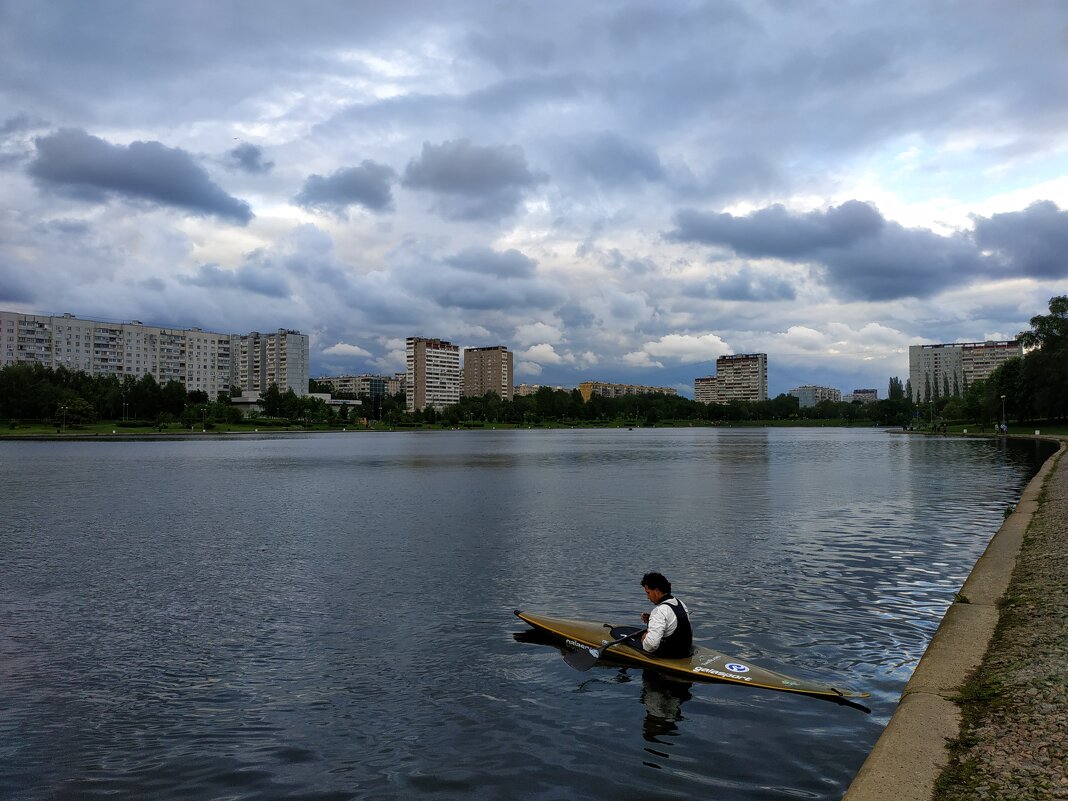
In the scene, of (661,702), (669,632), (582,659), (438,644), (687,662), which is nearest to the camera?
(661,702)

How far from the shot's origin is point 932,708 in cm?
892

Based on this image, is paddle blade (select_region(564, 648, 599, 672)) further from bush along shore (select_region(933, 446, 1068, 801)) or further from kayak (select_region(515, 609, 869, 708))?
bush along shore (select_region(933, 446, 1068, 801))

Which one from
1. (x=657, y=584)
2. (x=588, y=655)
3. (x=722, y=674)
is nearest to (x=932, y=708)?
(x=722, y=674)

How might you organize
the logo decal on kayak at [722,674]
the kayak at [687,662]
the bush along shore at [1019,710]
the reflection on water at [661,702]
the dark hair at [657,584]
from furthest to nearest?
the dark hair at [657,584], the logo decal on kayak at [722,674], the kayak at [687,662], the reflection on water at [661,702], the bush along shore at [1019,710]

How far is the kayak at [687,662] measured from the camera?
35.7 feet

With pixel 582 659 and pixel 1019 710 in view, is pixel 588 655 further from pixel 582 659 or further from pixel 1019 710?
pixel 1019 710

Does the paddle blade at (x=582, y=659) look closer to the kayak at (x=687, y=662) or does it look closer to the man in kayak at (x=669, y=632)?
the kayak at (x=687, y=662)

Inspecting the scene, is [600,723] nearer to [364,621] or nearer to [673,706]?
[673,706]

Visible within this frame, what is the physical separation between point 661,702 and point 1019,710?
4589mm

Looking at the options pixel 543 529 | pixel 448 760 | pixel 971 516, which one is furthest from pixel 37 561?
pixel 971 516

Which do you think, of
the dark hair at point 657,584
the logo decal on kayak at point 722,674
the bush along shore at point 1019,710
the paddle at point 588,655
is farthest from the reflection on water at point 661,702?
the bush along shore at point 1019,710

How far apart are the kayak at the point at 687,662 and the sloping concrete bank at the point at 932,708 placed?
1.26 metres

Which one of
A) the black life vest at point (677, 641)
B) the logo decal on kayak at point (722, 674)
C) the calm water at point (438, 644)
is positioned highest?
the black life vest at point (677, 641)

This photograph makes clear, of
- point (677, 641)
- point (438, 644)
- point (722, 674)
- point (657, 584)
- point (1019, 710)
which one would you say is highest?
point (657, 584)
